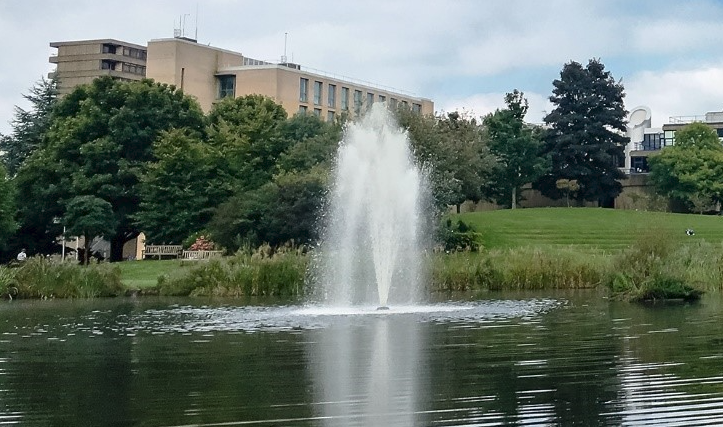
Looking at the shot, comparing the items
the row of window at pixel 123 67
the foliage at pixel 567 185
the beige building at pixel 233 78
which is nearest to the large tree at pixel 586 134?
the foliage at pixel 567 185

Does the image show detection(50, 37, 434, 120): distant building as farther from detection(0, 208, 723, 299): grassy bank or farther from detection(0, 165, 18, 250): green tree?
detection(0, 208, 723, 299): grassy bank

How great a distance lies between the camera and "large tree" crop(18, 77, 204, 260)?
2431 inches

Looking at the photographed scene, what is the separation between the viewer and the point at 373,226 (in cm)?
3334

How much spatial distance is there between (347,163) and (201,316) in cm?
906

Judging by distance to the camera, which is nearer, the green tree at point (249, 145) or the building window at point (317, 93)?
the green tree at point (249, 145)

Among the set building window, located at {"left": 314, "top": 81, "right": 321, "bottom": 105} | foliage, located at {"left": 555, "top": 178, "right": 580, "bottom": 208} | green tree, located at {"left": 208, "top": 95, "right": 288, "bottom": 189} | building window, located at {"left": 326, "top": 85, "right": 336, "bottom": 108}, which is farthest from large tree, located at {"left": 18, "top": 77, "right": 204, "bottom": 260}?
building window, located at {"left": 326, "top": 85, "right": 336, "bottom": 108}

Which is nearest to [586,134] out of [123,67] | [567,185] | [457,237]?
[567,185]

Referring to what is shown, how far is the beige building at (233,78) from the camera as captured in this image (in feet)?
334

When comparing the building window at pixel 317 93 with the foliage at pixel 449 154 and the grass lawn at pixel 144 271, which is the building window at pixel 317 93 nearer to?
the foliage at pixel 449 154

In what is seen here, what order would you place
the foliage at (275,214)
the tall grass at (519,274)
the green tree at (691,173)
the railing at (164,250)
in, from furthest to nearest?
the green tree at (691,173)
the railing at (164,250)
the foliage at (275,214)
the tall grass at (519,274)

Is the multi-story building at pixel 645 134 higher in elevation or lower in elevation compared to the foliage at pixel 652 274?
higher

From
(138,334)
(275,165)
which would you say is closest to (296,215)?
(275,165)

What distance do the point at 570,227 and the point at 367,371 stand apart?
56352 millimetres

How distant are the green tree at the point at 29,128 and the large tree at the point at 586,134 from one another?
37285mm
